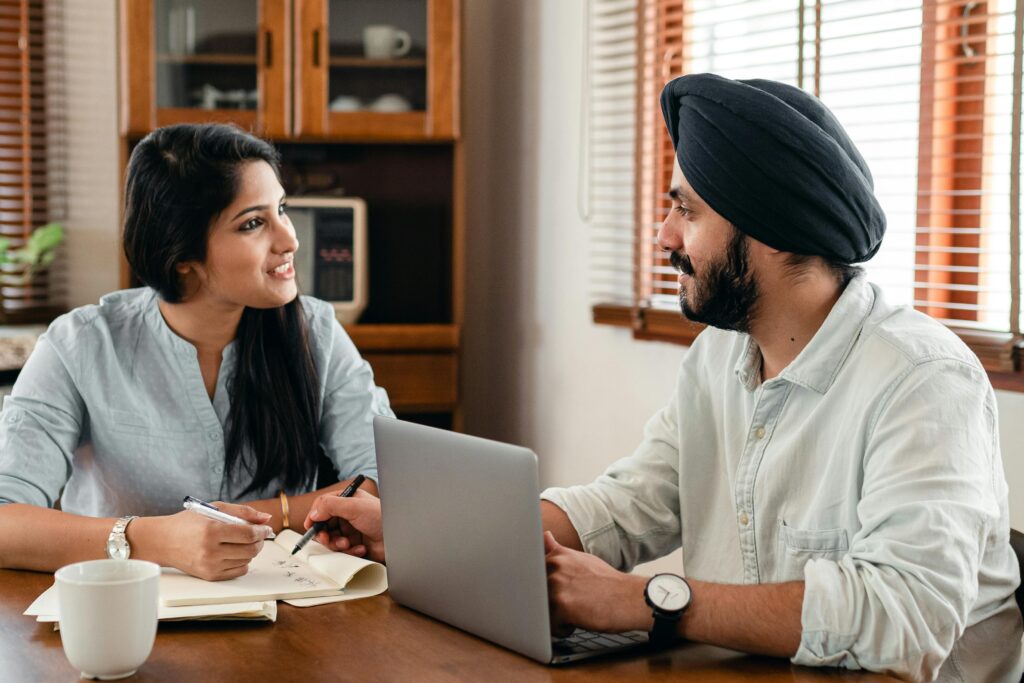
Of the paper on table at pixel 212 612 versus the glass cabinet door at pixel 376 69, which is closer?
the paper on table at pixel 212 612

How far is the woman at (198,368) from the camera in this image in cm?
179

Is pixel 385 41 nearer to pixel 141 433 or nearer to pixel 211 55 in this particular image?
pixel 211 55

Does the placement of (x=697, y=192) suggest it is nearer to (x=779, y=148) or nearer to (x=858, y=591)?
(x=779, y=148)

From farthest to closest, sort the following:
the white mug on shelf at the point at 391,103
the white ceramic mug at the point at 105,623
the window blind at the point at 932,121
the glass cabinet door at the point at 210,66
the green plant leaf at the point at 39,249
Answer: the green plant leaf at the point at 39,249 → the white mug on shelf at the point at 391,103 → the glass cabinet door at the point at 210,66 → the window blind at the point at 932,121 → the white ceramic mug at the point at 105,623

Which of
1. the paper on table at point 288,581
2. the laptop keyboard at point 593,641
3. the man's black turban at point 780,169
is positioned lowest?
the laptop keyboard at point 593,641

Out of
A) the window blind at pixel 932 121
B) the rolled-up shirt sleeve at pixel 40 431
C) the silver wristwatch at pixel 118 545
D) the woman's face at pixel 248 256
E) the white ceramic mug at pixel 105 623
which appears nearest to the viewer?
the white ceramic mug at pixel 105 623

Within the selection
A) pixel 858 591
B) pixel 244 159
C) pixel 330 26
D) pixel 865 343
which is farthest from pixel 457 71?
pixel 858 591

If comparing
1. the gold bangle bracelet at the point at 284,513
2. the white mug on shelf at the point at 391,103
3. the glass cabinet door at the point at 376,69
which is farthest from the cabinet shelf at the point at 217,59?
the gold bangle bracelet at the point at 284,513

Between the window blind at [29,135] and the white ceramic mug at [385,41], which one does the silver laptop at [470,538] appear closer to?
the white ceramic mug at [385,41]

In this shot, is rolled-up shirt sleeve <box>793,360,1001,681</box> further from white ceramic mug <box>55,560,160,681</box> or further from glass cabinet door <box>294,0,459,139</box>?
glass cabinet door <box>294,0,459,139</box>

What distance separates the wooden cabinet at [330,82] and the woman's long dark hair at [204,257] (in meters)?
1.31

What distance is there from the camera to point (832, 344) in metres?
1.35

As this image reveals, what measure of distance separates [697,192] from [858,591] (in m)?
0.54

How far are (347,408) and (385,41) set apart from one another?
5.44 ft
